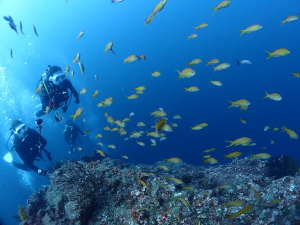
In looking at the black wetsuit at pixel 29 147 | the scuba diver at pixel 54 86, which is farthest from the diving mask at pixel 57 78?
the black wetsuit at pixel 29 147

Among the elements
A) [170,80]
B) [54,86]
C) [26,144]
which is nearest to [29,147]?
[26,144]

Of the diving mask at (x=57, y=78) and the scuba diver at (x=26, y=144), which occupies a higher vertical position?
the diving mask at (x=57, y=78)

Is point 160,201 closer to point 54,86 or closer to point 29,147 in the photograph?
point 54,86

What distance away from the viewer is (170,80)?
6938cm

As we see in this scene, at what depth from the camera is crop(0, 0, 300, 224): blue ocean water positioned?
35188 millimetres

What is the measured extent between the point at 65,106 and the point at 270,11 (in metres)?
133

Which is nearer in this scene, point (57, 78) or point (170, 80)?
point (57, 78)

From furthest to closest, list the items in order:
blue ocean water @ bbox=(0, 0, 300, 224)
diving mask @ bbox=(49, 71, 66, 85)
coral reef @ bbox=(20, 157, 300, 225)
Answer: blue ocean water @ bbox=(0, 0, 300, 224) < diving mask @ bbox=(49, 71, 66, 85) < coral reef @ bbox=(20, 157, 300, 225)

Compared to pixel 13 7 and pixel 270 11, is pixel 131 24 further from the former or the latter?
pixel 270 11

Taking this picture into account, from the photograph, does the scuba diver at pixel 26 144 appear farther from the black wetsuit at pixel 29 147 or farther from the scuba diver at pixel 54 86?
the scuba diver at pixel 54 86

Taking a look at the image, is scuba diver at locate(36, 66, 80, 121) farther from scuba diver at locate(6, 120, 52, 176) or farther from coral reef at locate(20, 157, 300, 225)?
coral reef at locate(20, 157, 300, 225)

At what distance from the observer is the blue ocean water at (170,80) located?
115 ft

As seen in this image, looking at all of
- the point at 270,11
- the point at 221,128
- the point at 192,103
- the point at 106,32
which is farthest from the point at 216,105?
the point at 106,32

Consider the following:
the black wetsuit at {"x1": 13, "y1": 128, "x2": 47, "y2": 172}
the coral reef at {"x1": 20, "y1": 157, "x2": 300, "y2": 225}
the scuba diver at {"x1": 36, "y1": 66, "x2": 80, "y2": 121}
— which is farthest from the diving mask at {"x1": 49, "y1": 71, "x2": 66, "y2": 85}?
the coral reef at {"x1": 20, "y1": 157, "x2": 300, "y2": 225}
